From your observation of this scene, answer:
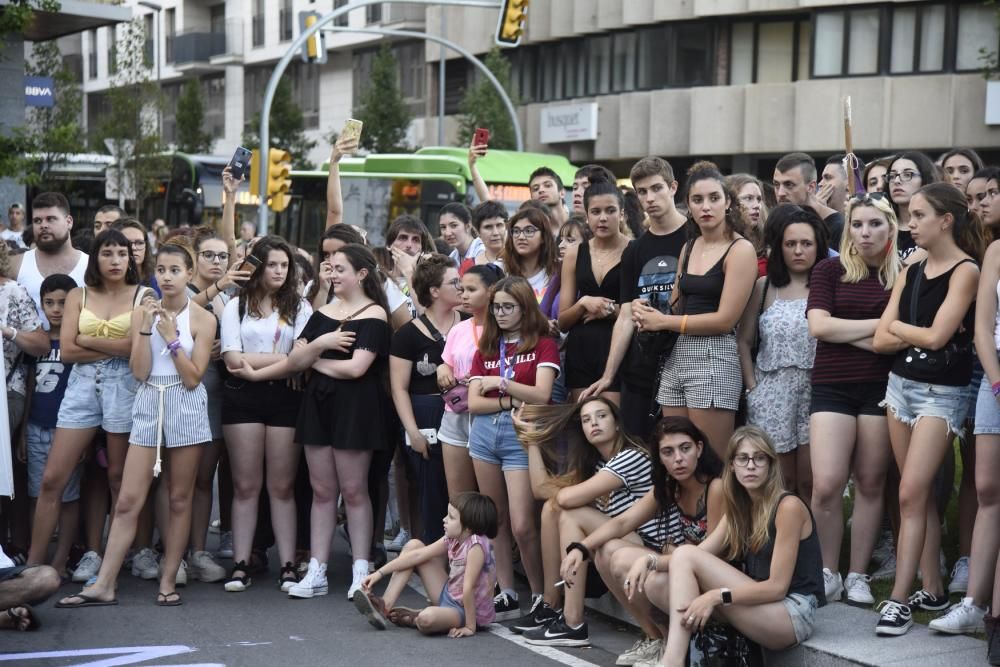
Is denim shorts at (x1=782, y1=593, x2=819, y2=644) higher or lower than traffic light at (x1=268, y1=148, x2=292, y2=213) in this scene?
lower

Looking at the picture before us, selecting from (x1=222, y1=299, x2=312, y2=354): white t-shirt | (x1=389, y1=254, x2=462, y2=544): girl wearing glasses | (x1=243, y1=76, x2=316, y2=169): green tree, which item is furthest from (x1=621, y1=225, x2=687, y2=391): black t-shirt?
(x1=243, y1=76, x2=316, y2=169): green tree

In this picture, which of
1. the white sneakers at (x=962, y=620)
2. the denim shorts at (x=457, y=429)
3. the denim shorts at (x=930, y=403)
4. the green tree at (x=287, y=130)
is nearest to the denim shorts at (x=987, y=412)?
the denim shorts at (x=930, y=403)

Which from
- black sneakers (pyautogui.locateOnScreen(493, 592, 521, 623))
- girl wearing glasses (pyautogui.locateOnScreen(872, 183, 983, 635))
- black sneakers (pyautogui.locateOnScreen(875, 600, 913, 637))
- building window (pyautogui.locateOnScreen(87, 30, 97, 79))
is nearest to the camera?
black sneakers (pyautogui.locateOnScreen(875, 600, 913, 637))

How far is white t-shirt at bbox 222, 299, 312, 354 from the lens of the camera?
28.2 feet

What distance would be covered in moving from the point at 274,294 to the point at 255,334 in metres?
0.29

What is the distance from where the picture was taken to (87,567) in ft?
28.1

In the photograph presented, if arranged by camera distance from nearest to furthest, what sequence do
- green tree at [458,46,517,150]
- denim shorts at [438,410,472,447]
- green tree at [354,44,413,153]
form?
denim shorts at [438,410,472,447] → green tree at [458,46,517,150] → green tree at [354,44,413,153]

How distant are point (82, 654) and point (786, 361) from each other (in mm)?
3810

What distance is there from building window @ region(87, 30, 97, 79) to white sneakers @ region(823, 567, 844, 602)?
68.3 m

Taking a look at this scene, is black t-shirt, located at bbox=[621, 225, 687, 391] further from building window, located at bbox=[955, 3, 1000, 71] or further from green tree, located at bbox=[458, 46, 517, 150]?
green tree, located at bbox=[458, 46, 517, 150]

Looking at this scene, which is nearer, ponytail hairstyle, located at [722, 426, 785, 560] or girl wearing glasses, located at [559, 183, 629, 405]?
ponytail hairstyle, located at [722, 426, 785, 560]

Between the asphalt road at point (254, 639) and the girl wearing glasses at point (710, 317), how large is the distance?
125cm

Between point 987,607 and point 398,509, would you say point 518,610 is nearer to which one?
point 398,509

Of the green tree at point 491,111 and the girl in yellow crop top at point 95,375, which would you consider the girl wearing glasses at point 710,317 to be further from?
the green tree at point 491,111
